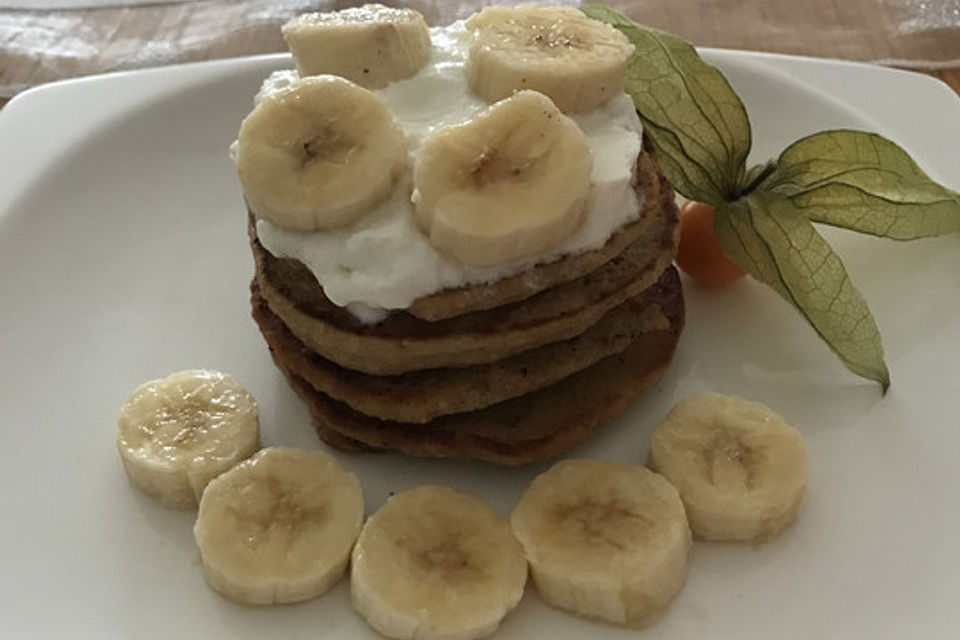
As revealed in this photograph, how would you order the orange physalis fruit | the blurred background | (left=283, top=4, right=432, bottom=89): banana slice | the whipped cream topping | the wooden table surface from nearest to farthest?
the whipped cream topping → (left=283, top=4, right=432, bottom=89): banana slice → the orange physalis fruit → the wooden table surface → the blurred background

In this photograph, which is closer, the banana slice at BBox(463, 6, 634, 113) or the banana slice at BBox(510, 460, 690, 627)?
the banana slice at BBox(510, 460, 690, 627)

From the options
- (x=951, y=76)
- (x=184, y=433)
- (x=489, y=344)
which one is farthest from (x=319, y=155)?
(x=951, y=76)

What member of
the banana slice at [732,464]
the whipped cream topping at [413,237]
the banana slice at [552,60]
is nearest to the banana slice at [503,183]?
the whipped cream topping at [413,237]

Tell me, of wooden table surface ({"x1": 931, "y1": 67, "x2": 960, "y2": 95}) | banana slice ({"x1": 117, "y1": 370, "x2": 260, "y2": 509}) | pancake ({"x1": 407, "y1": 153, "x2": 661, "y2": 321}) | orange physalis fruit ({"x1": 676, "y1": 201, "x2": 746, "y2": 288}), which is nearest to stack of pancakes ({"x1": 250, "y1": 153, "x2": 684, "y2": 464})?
pancake ({"x1": 407, "y1": 153, "x2": 661, "y2": 321})

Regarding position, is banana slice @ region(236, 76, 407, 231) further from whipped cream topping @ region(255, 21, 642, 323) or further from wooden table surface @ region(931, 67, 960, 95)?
wooden table surface @ region(931, 67, 960, 95)

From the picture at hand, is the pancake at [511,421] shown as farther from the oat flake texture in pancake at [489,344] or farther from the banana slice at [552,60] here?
the banana slice at [552,60]

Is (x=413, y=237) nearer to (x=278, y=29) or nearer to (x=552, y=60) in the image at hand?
(x=552, y=60)

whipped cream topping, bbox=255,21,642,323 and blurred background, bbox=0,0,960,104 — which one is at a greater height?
whipped cream topping, bbox=255,21,642,323

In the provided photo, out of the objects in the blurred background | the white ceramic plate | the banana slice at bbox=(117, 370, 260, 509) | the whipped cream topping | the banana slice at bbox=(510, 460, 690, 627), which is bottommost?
the blurred background

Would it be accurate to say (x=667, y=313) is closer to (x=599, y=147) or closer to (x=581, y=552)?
(x=599, y=147)
